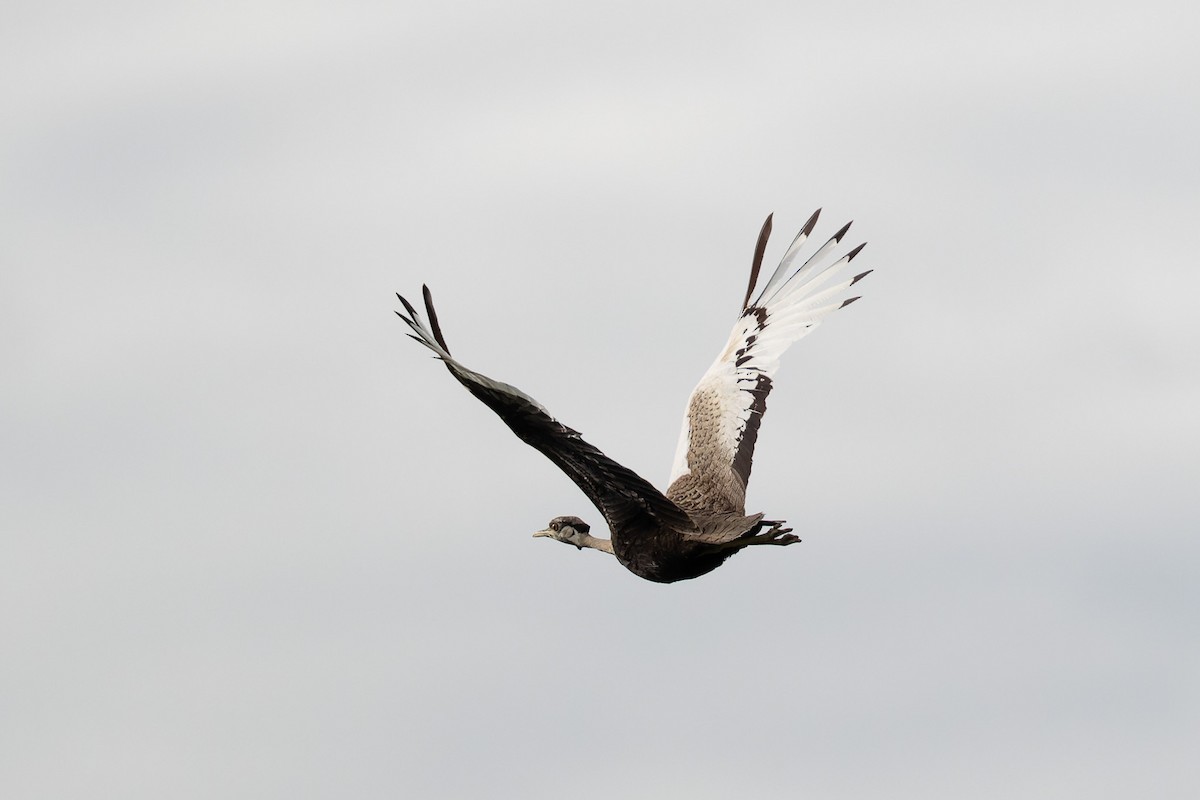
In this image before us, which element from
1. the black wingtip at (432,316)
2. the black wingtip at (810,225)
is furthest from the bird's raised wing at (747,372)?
the black wingtip at (432,316)

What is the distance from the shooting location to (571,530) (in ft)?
92.8

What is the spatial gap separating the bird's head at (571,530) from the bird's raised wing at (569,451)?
1921mm

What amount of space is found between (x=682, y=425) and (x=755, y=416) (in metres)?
1.22

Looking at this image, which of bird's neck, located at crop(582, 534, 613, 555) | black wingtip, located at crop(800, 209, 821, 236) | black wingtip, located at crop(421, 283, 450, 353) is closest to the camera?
black wingtip, located at crop(421, 283, 450, 353)

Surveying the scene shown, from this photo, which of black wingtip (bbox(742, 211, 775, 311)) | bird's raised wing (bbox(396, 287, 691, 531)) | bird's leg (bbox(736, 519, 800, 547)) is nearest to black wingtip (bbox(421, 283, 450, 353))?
bird's raised wing (bbox(396, 287, 691, 531))

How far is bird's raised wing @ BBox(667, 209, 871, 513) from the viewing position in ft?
95.9

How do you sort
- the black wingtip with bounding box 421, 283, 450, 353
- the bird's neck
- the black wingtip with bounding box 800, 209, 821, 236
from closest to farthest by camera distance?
the black wingtip with bounding box 421, 283, 450, 353
the bird's neck
the black wingtip with bounding box 800, 209, 821, 236

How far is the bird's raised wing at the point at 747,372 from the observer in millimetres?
29219

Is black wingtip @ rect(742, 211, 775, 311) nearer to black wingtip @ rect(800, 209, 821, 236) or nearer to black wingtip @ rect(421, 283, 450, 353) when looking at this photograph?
black wingtip @ rect(800, 209, 821, 236)

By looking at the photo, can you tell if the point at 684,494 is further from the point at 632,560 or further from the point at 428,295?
the point at 428,295

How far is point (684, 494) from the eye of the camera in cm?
2831

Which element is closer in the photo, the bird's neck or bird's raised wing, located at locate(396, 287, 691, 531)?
bird's raised wing, located at locate(396, 287, 691, 531)

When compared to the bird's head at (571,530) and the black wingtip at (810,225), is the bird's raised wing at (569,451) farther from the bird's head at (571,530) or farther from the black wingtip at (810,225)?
the black wingtip at (810,225)

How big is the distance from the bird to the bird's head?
16 mm
